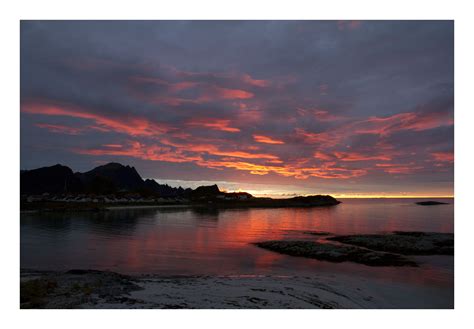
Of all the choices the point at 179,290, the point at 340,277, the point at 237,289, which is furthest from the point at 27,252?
the point at 340,277

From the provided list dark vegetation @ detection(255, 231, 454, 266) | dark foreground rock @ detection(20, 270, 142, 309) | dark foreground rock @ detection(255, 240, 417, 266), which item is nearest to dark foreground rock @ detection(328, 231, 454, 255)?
dark vegetation @ detection(255, 231, 454, 266)

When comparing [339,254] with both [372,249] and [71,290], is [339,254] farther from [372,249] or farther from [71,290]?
[71,290]

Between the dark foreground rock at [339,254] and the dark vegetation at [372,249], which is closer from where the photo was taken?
the dark foreground rock at [339,254]

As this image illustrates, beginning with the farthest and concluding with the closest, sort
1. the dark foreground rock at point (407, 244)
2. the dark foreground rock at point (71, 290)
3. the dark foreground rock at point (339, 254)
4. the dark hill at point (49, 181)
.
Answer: the dark hill at point (49, 181) < the dark foreground rock at point (407, 244) < the dark foreground rock at point (339, 254) < the dark foreground rock at point (71, 290)

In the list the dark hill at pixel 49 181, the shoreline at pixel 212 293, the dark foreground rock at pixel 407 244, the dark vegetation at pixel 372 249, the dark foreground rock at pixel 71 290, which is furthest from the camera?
the dark hill at pixel 49 181

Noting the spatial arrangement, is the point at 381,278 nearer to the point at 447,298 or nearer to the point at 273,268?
the point at 447,298

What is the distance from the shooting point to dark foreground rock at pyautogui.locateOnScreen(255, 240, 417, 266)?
76.0 ft

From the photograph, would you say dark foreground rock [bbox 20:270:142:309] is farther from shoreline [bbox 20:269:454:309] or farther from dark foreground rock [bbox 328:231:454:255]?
dark foreground rock [bbox 328:231:454:255]

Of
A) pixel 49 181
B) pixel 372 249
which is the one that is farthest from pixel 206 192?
pixel 372 249

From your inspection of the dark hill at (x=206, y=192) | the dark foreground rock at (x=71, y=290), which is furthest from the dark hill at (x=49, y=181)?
the dark foreground rock at (x=71, y=290)

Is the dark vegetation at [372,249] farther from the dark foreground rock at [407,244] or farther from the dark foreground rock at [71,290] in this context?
the dark foreground rock at [71,290]

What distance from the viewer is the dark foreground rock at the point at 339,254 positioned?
23.2m

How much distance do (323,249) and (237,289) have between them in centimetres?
1485

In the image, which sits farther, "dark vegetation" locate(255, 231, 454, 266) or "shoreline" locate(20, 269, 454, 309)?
"dark vegetation" locate(255, 231, 454, 266)
